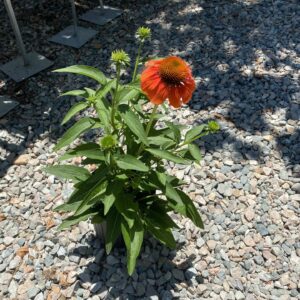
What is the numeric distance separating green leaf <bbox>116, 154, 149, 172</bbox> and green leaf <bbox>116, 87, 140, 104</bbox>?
297mm

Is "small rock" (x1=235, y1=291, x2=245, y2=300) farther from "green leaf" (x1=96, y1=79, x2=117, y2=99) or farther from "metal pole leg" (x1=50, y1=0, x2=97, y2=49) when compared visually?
"metal pole leg" (x1=50, y1=0, x2=97, y2=49)

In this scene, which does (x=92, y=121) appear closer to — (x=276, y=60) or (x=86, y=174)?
(x=86, y=174)

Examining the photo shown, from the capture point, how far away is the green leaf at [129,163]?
76.4 inches

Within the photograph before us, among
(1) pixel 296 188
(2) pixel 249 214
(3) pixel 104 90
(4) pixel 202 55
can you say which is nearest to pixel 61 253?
(3) pixel 104 90

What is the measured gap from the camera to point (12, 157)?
11.4ft

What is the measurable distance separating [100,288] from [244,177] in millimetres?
1469

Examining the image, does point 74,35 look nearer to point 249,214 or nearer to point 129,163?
point 249,214

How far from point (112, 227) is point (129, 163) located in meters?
0.49

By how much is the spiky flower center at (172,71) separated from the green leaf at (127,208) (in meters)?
0.73

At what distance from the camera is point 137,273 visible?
259cm

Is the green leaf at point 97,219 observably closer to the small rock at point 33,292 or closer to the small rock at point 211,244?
the small rock at point 33,292

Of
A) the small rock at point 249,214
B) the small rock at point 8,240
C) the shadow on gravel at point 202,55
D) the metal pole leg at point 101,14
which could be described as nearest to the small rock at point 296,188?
the shadow on gravel at point 202,55

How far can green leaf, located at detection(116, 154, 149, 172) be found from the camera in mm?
1939

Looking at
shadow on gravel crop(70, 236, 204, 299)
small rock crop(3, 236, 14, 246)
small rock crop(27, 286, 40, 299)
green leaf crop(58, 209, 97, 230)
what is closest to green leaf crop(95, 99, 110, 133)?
green leaf crop(58, 209, 97, 230)
